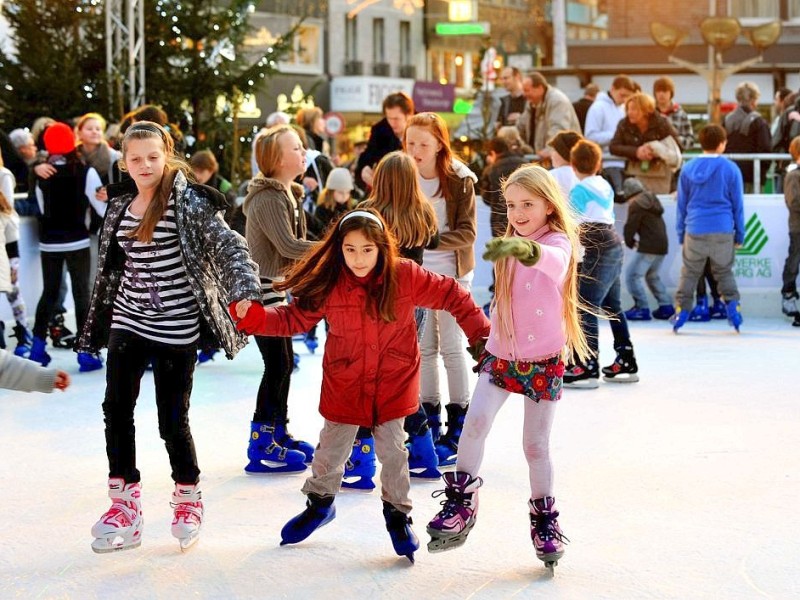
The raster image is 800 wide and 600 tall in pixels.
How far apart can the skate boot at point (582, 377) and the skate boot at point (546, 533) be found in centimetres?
400

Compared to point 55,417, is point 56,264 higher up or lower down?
higher up

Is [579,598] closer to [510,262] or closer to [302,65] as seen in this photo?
[510,262]

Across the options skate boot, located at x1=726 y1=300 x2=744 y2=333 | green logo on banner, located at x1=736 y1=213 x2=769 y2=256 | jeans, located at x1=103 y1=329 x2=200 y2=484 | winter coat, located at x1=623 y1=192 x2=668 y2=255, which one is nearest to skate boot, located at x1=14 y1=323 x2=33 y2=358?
jeans, located at x1=103 y1=329 x2=200 y2=484

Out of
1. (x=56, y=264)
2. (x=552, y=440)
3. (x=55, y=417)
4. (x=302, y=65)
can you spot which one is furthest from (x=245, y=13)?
(x=302, y=65)

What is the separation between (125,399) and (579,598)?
1.83 m

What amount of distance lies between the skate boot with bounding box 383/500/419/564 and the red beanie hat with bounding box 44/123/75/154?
17.9ft

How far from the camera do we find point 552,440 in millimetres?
6988

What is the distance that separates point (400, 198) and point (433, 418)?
4.32 feet

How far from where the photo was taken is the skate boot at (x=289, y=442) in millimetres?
6312

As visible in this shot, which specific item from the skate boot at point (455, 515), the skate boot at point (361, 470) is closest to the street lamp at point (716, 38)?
the skate boot at point (361, 470)

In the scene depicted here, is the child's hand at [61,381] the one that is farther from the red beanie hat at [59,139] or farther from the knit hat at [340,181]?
the red beanie hat at [59,139]

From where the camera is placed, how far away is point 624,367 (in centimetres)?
896

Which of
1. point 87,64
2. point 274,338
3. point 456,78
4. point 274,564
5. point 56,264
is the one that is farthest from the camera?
point 456,78

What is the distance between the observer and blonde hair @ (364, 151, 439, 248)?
571cm
